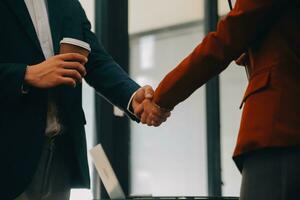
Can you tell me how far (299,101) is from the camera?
4.49 feet

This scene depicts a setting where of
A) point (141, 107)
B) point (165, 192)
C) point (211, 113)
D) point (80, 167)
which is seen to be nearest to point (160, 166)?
point (165, 192)

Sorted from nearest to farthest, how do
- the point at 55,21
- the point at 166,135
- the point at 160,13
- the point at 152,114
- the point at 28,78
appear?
the point at 28,78 → the point at 55,21 → the point at 152,114 → the point at 166,135 → the point at 160,13

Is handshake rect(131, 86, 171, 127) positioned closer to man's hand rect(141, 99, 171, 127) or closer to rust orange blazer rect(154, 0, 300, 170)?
man's hand rect(141, 99, 171, 127)

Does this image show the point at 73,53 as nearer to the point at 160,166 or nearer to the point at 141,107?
Answer: the point at 141,107

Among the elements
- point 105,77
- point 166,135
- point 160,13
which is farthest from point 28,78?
point 160,13

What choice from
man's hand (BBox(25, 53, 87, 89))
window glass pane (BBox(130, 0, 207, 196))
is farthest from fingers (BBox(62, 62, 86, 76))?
window glass pane (BBox(130, 0, 207, 196))

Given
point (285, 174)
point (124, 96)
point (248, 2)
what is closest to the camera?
point (285, 174)

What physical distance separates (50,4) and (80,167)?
1.52 ft

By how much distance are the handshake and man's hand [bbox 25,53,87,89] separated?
0.40m

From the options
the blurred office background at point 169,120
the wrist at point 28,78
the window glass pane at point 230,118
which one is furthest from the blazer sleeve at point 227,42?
the window glass pane at point 230,118

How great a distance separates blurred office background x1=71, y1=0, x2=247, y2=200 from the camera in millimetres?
3875

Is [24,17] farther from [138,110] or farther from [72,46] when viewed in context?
[138,110]

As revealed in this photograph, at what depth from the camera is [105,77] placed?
74.3 inches

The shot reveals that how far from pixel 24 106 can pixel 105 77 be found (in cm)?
40
